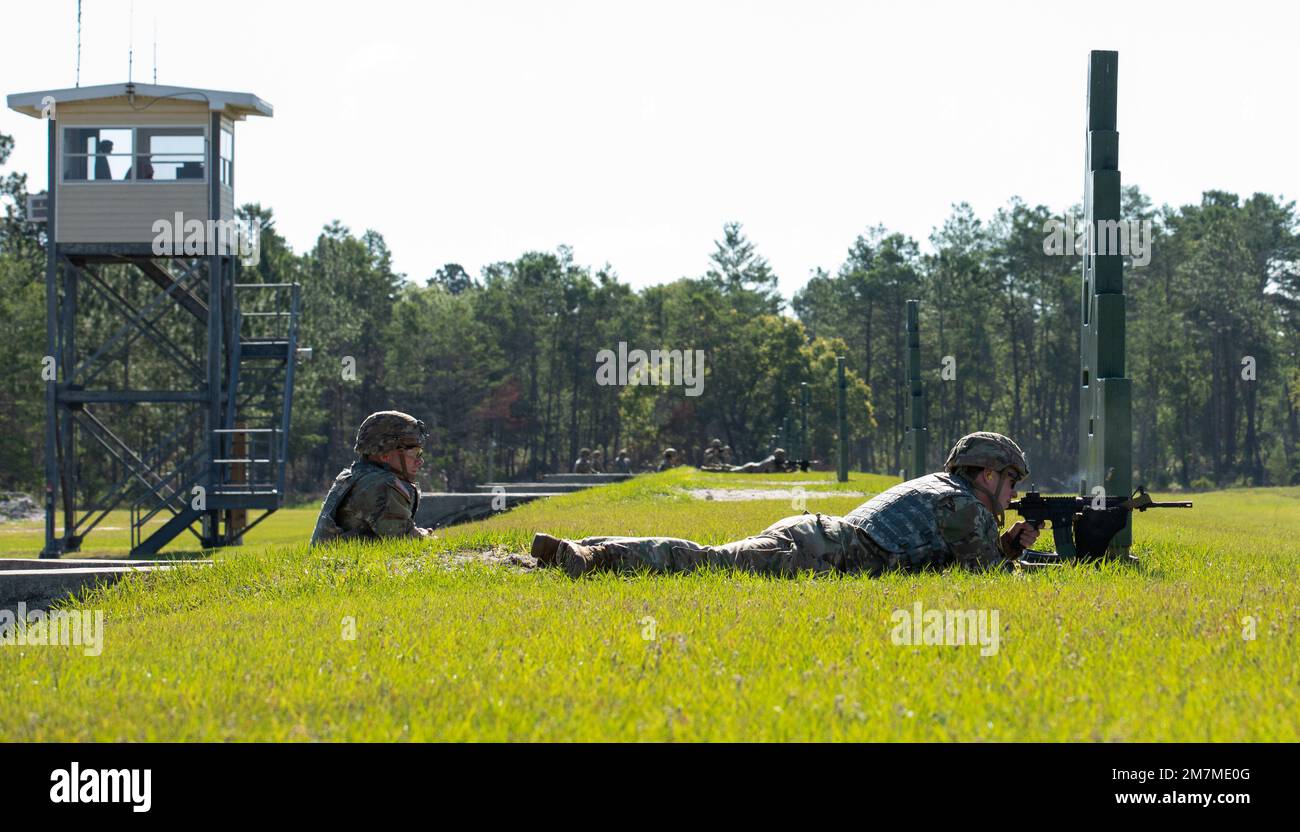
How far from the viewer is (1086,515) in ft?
38.3

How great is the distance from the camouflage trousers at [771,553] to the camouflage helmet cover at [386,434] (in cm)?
281

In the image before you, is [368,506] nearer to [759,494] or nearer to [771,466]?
[759,494]

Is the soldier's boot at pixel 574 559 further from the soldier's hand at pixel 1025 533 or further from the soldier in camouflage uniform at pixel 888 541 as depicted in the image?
the soldier's hand at pixel 1025 533

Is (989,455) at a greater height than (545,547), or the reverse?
(989,455)

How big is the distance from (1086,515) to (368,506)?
21.5 feet

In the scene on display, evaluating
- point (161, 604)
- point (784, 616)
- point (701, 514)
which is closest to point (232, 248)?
point (701, 514)

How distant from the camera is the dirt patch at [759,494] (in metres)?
30.5

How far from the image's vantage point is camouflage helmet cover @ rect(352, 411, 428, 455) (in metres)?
13.1
